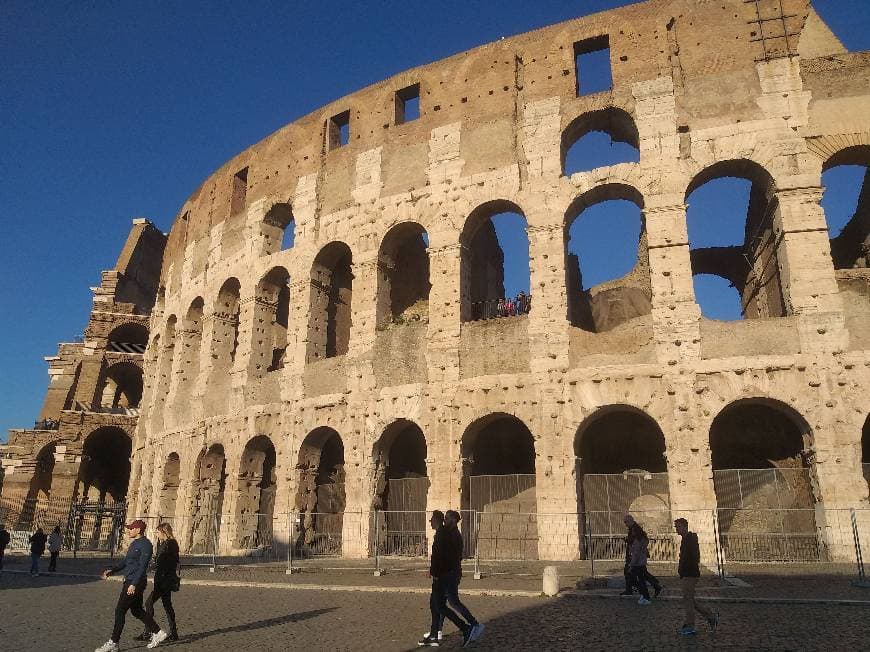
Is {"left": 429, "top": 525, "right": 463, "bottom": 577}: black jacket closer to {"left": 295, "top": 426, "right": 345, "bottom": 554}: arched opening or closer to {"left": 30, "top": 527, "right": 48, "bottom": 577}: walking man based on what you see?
{"left": 295, "top": 426, "right": 345, "bottom": 554}: arched opening

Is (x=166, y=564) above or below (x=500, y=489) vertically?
below

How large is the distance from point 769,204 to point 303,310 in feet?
Answer: 40.1

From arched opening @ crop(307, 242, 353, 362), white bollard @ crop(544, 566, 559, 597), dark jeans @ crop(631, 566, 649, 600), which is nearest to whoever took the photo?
dark jeans @ crop(631, 566, 649, 600)

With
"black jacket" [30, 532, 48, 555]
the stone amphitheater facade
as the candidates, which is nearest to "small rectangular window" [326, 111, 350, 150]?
the stone amphitheater facade

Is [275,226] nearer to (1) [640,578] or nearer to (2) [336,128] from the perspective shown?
(2) [336,128]

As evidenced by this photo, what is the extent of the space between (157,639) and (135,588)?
577mm

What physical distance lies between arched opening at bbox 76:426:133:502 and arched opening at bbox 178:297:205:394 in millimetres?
8817

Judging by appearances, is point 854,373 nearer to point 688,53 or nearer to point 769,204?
point 769,204

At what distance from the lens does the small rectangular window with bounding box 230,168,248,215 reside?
2266 cm

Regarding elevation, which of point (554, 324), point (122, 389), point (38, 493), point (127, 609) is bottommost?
point (127, 609)

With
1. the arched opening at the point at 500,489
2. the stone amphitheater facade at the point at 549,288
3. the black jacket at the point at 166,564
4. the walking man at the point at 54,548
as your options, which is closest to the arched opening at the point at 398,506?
the stone amphitheater facade at the point at 549,288

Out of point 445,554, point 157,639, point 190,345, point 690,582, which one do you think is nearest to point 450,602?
point 445,554

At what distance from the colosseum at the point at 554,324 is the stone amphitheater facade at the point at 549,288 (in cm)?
6

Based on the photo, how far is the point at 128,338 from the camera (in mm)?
33406
